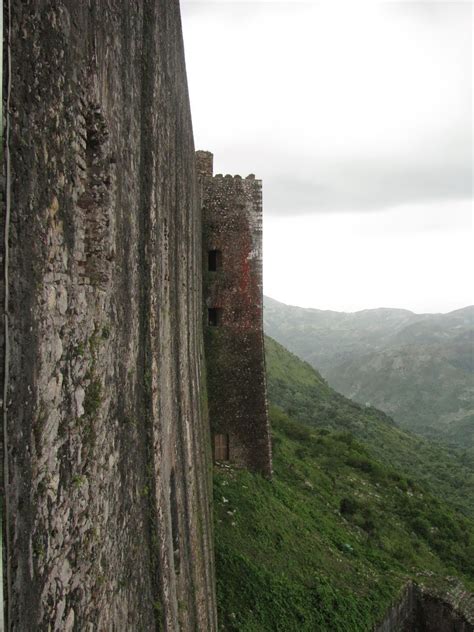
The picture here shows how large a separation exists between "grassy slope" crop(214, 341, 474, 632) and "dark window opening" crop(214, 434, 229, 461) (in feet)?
1.51

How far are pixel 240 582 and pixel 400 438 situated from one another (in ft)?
100

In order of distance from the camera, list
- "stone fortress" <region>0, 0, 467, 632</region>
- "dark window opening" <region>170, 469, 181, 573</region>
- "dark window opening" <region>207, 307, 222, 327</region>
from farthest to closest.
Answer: "dark window opening" <region>207, 307, 222, 327</region> → "dark window opening" <region>170, 469, 181, 573</region> → "stone fortress" <region>0, 0, 467, 632</region>

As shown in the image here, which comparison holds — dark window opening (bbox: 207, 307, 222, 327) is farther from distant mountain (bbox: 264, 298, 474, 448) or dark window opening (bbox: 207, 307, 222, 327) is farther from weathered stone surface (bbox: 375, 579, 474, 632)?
distant mountain (bbox: 264, 298, 474, 448)

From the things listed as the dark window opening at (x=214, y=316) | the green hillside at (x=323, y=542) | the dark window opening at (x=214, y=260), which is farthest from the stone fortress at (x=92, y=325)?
the dark window opening at (x=214, y=260)

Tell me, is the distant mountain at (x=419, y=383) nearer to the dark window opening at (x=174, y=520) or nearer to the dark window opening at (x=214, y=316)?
the dark window opening at (x=214, y=316)

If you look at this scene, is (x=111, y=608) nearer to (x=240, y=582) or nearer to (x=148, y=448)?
(x=148, y=448)

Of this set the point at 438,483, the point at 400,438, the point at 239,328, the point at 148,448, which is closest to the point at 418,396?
Answer: the point at 400,438

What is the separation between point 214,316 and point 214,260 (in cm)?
165

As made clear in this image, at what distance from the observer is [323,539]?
1236 cm

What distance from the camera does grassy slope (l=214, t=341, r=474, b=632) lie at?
942cm

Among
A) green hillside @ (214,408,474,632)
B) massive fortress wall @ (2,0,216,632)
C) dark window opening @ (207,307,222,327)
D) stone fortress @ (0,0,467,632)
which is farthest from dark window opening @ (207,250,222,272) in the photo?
massive fortress wall @ (2,0,216,632)

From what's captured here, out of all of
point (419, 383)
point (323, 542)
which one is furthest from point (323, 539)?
point (419, 383)

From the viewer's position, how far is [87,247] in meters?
2.99

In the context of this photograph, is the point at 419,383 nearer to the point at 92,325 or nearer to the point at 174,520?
the point at 174,520
